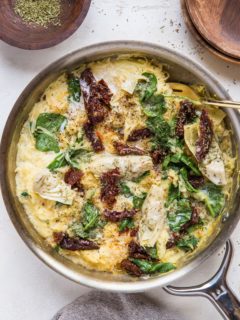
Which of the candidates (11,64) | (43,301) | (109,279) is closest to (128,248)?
(109,279)

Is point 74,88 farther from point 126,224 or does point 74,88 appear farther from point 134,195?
point 126,224

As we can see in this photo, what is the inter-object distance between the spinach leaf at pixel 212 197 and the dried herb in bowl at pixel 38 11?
4.50 feet

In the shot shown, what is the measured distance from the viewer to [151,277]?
128 inches

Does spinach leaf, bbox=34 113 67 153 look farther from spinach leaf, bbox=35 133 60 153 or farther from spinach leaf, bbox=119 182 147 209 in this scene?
spinach leaf, bbox=119 182 147 209

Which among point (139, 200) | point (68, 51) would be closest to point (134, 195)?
point (139, 200)

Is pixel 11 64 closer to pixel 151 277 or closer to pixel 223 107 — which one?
pixel 223 107

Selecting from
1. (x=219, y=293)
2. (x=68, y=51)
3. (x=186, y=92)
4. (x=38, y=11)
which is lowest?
(x=219, y=293)

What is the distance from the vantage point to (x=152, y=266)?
3.26m

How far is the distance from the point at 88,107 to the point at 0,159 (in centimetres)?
59

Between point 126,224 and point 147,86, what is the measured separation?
32.8 inches

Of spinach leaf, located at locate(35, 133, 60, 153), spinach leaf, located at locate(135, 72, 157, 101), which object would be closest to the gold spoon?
spinach leaf, located at locate(135, 72, 157, 101)

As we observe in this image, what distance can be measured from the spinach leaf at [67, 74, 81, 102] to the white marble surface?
24 centimetres

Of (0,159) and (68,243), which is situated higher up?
(0,159)

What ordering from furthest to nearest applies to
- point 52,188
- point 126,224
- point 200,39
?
point 200,39, point 126,224, point 52,188
